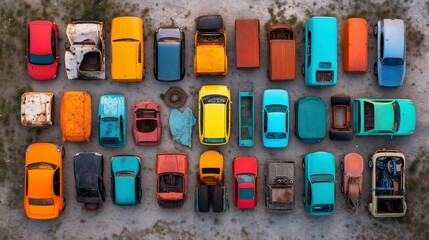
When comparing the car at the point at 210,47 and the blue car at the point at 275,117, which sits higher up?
the car at the point at 210,47

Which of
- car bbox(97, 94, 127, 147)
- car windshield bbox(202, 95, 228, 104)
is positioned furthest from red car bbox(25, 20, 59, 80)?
car windshield bbox(202, 95, 228, 104)

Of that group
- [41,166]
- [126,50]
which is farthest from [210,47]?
[41,166]

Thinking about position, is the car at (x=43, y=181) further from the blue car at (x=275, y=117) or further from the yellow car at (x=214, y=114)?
the blue car at (x=275, y=117)

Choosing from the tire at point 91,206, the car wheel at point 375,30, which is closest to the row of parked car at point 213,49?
the car wheel at point 375,30

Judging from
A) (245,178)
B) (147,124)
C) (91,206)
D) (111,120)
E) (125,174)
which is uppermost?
(111,120)

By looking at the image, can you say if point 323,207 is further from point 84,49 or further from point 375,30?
point 84,49

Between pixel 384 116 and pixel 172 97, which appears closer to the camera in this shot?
pixel 384 116

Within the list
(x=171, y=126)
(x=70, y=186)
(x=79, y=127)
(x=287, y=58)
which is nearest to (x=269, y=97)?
(x=287, y=58)
